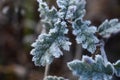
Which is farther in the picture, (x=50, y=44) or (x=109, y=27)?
(x=109, y=27)

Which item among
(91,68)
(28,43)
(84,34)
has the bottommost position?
(91,68)

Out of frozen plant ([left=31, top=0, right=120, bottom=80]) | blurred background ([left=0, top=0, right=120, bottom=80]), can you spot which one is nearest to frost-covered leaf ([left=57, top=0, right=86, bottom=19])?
frozen plant ([left=31, top=0, right=120, bottom=80])

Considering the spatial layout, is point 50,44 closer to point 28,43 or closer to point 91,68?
point 91,68

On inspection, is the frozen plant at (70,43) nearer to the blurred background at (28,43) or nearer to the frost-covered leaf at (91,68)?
the frost-covered leaf at (91,68)

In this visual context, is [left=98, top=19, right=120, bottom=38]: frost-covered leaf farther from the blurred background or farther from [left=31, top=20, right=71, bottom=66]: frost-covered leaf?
the blurred background

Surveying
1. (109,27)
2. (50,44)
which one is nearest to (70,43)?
(50,44)

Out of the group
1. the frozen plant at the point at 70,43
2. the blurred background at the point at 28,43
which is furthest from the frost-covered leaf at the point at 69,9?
the blurred background at the point at 28,43

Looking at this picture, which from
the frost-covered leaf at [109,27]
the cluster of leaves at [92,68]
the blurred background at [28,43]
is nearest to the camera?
the cluster of leaves at [92,68]
